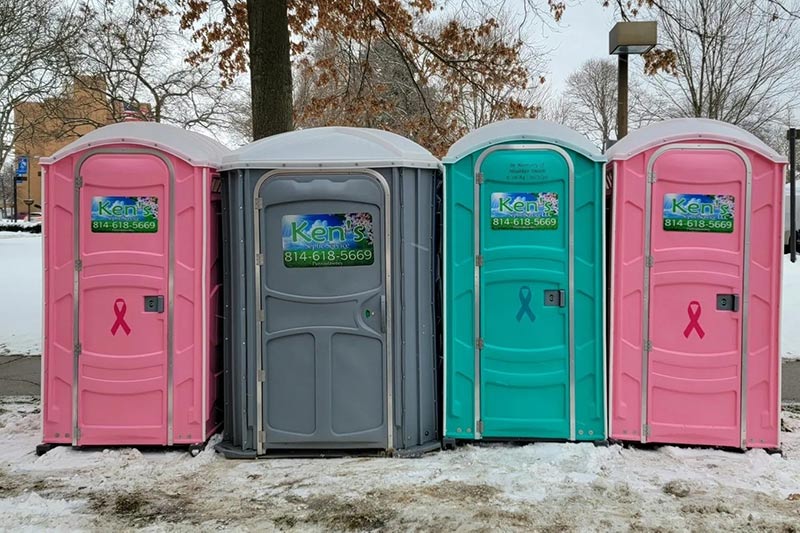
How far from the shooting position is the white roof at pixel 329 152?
4656 millimetres

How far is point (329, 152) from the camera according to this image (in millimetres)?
4699

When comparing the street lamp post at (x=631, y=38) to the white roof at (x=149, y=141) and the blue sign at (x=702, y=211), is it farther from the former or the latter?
the white roof at (x=149, y=141)

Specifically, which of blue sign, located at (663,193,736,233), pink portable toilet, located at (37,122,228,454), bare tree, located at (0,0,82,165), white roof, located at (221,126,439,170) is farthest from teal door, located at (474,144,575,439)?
bare tree, located at (0,0,82,165)

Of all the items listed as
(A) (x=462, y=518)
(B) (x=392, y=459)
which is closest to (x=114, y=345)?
(B) (x=392, y=459)

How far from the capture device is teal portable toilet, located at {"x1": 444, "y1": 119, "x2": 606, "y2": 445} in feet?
15.6

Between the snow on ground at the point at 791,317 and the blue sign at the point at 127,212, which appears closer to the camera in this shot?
the blue sign at the point at 127,212

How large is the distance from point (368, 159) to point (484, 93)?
7789mm

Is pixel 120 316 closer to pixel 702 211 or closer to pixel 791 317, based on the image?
pixel 702 211

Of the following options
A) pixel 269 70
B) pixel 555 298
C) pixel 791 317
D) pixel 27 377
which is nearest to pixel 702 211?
pixel 555 298

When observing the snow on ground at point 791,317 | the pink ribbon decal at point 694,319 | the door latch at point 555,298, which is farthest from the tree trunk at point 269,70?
the snow on ground at point 791,317

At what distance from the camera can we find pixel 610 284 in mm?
4840

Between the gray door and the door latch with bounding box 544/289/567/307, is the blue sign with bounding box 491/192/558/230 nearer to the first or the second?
the door latch with bounding box 544/289/567/307

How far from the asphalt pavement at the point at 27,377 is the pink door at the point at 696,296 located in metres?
2.13

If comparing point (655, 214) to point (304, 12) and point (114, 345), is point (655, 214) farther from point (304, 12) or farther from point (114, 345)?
point (304, 12)
